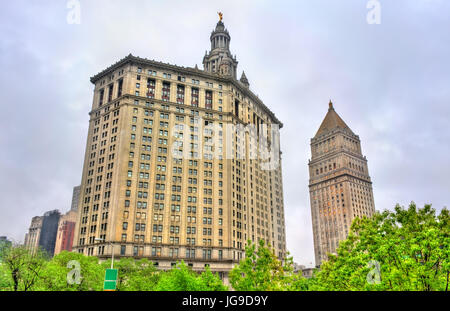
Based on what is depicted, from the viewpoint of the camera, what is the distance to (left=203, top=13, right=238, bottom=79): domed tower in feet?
475

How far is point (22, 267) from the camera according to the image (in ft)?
150

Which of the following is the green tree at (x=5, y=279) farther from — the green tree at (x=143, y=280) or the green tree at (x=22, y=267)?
the green tree at (x=143, y=280)

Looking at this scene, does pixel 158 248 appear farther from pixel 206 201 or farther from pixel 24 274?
pixel 24 274

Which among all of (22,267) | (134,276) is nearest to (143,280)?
(134,276)

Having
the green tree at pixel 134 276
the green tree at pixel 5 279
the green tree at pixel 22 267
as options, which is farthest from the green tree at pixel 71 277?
the green tree at pixel 134 276

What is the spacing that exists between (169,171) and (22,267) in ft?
188

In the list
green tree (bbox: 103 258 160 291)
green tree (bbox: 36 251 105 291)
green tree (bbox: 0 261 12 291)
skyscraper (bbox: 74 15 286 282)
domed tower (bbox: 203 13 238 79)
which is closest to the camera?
green tree (bbox: 0 261 12 291)

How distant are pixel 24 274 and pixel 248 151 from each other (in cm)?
8328

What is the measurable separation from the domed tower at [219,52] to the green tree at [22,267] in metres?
105

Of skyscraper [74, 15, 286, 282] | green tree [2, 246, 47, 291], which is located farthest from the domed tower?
green tree [2, 246, 47, 291]

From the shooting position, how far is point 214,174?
106 m

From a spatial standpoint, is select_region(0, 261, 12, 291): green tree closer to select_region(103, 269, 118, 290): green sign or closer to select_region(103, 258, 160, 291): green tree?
select_region(103, 258, 160, 291): green tree

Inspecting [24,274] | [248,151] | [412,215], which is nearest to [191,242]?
[248,151]

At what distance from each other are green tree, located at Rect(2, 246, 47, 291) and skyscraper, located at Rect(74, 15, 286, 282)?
41460mm
